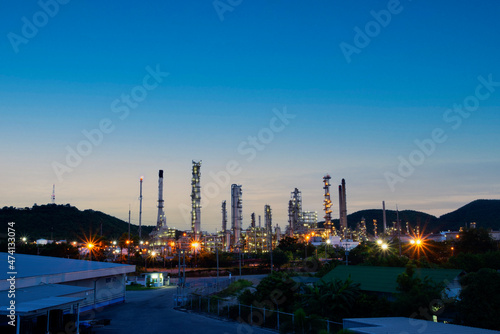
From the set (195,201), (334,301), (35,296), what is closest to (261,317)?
(334,301)

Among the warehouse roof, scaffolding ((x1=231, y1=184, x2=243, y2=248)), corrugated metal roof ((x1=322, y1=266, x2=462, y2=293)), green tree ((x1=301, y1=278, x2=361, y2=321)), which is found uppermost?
scaffolding ((x1=231, y1=184, x2=243, y2=248))

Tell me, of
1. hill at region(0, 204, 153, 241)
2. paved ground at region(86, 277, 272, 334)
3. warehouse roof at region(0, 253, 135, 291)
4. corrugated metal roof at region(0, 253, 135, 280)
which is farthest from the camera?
hill at region(0, 204, 153, 241)

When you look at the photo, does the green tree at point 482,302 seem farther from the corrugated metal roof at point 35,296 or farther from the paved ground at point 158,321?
the corrugated metal roof at point 35,296

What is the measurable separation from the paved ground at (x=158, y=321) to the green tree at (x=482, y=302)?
11685 mm

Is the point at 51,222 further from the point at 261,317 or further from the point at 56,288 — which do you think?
the point at 261,317

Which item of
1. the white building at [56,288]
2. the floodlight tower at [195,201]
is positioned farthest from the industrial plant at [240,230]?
the white building at [56,288]

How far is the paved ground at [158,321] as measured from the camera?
27.3 meters

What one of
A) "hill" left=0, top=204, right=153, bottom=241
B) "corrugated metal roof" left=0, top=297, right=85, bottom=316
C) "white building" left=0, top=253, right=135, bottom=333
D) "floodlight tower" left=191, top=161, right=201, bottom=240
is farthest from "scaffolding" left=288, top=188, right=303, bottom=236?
"corrugated metal roof" left=0, top=297, right=85, bottom=316

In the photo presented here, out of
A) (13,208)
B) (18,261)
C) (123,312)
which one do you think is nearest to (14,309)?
(18,261)

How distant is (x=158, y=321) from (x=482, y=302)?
20986 millimetres

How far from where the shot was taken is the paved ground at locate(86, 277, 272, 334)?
27.3 m

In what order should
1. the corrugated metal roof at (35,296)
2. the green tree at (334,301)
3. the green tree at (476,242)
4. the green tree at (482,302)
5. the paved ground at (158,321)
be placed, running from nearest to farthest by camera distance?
the corrugated metal roof at (35,296), the green tree at (482,302), the paved ground at (158,321), the green tree at (334,301), the green tree at (476,242)

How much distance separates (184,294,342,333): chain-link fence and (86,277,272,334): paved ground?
1234 millimetres

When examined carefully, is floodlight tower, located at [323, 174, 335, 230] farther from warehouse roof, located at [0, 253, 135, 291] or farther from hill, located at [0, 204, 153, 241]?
warehouse roof, located at [0, 253, 135, 291]
